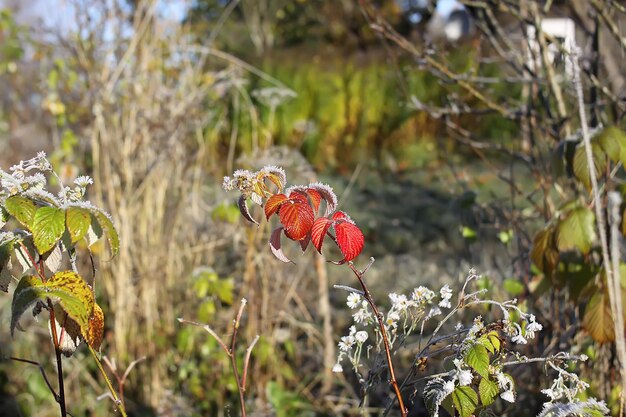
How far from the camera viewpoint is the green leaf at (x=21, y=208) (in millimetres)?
1173

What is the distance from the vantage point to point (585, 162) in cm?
175

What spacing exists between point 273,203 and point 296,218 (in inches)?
1.9

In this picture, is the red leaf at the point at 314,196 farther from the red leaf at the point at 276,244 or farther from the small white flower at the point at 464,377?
the small white flower at the point at 464,377

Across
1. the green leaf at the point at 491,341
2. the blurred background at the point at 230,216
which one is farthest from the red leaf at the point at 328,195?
the blurred background at the point at 230,216

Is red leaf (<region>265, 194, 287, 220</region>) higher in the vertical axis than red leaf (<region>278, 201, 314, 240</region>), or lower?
higher

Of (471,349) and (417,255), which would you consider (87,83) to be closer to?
(417,255)

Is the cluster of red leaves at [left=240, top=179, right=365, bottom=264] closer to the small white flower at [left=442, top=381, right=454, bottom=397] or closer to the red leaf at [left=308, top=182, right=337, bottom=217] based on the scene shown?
the red leaf at [left=308, top=182, right=337, bottom=217]

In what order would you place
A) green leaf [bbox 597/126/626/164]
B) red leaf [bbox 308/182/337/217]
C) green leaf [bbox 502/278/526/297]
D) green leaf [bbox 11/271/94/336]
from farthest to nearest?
green leaf [bbox 502/278/526/297] → green leaf [bbox 597/126/626/164] → red leaf [bbox 308/182/337/217] → green leaf [bbox 11/271/94/336]

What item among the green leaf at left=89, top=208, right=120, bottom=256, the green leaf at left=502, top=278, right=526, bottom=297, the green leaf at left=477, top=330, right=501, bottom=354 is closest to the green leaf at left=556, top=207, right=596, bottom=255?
the green leaf at left=502, top=278, right=526, bottom=297

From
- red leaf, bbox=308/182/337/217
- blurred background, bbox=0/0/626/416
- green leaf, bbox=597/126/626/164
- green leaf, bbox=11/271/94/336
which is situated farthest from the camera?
blurred background, bbox=0/0/626/416

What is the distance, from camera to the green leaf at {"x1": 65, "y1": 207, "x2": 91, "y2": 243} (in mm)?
1149

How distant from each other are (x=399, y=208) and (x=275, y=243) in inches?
178

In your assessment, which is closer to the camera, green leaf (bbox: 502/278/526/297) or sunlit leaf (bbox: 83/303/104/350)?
sunlit leaf (bbox: 83/303/104/350)

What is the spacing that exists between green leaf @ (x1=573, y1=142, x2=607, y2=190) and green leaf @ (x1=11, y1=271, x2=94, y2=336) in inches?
46.3
